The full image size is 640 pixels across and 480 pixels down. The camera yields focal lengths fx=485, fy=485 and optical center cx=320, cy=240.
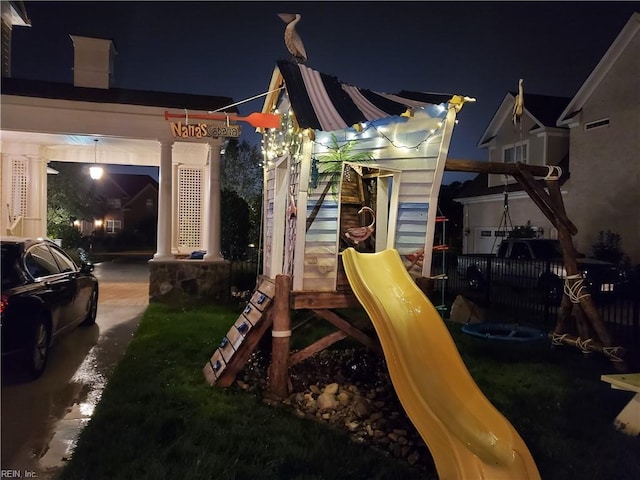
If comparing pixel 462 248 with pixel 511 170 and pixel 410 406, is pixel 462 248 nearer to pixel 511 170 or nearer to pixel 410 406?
pixel 511 170

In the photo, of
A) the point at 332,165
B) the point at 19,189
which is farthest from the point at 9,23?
the point at 332,165

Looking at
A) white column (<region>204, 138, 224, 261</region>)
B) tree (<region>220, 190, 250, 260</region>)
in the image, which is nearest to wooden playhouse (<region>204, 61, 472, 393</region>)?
white column (<region>204, 138, 224, 261</region>)

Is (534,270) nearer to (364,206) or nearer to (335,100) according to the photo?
(364,206)

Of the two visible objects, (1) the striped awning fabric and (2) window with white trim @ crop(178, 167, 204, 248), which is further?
(2) window with white trim @ crop(178, 167, 204, 248)

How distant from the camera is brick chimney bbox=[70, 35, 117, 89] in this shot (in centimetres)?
1052

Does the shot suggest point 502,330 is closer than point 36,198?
Yes

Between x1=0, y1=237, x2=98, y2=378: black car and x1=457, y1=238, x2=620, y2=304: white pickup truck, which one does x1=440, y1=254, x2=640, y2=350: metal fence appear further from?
x1=0, y1=237, x2=98, y2=378: black car

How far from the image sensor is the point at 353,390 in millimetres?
5344

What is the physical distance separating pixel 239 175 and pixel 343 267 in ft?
66.2

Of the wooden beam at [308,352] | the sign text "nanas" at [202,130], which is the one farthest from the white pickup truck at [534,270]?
the sign text "nanas" at [202,130]

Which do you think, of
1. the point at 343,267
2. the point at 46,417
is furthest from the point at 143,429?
the point at 343,267

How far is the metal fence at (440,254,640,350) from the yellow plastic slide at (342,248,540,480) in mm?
3657

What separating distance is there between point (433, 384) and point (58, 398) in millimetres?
3683

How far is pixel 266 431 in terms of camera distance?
4188 millimetres
